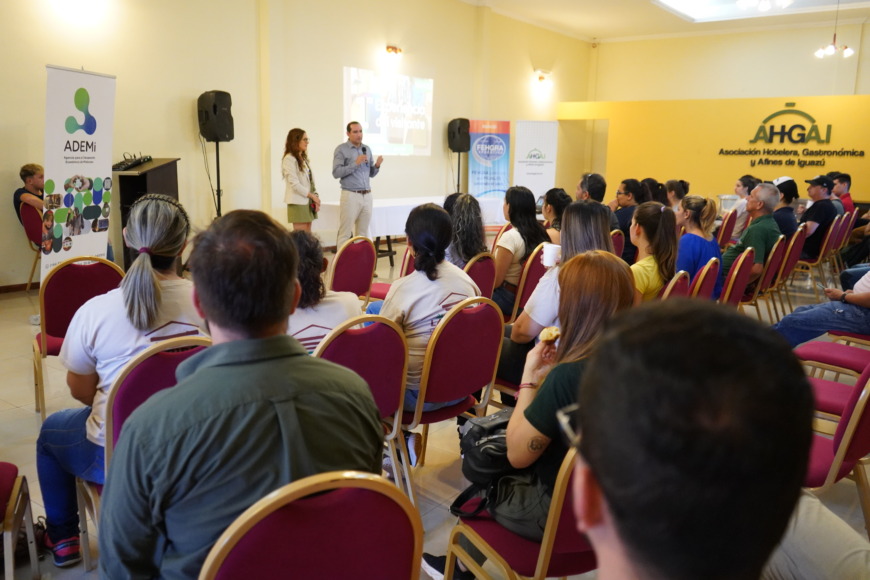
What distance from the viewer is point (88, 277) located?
10.5ft

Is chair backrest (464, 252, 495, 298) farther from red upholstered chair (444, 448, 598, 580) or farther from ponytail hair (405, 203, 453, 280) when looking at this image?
red upholstered chair (444, 448, 598, 580)

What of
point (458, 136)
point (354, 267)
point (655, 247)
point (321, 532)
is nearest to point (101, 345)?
point (321, 532)

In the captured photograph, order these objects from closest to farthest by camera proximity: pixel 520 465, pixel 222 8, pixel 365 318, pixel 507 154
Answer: pixel 520 465 → pixel 365 318 → pixel 222 8 → pixel 507 154

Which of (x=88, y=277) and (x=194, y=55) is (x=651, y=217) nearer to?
(x=88, y=277)

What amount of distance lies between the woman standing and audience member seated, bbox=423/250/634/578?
5852 mm

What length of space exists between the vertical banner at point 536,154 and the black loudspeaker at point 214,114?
5.88 m

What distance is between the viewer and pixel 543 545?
1.54 m

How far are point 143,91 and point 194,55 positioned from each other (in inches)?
30.8

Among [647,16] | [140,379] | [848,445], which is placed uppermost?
[647,16]

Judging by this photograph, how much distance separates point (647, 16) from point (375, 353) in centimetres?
1177

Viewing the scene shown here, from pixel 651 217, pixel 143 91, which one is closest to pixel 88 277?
pixel 651 217

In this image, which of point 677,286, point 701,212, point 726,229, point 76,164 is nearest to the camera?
point 677,286

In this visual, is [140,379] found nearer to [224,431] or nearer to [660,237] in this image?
[224,431]

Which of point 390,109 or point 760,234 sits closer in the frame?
point 760,234
